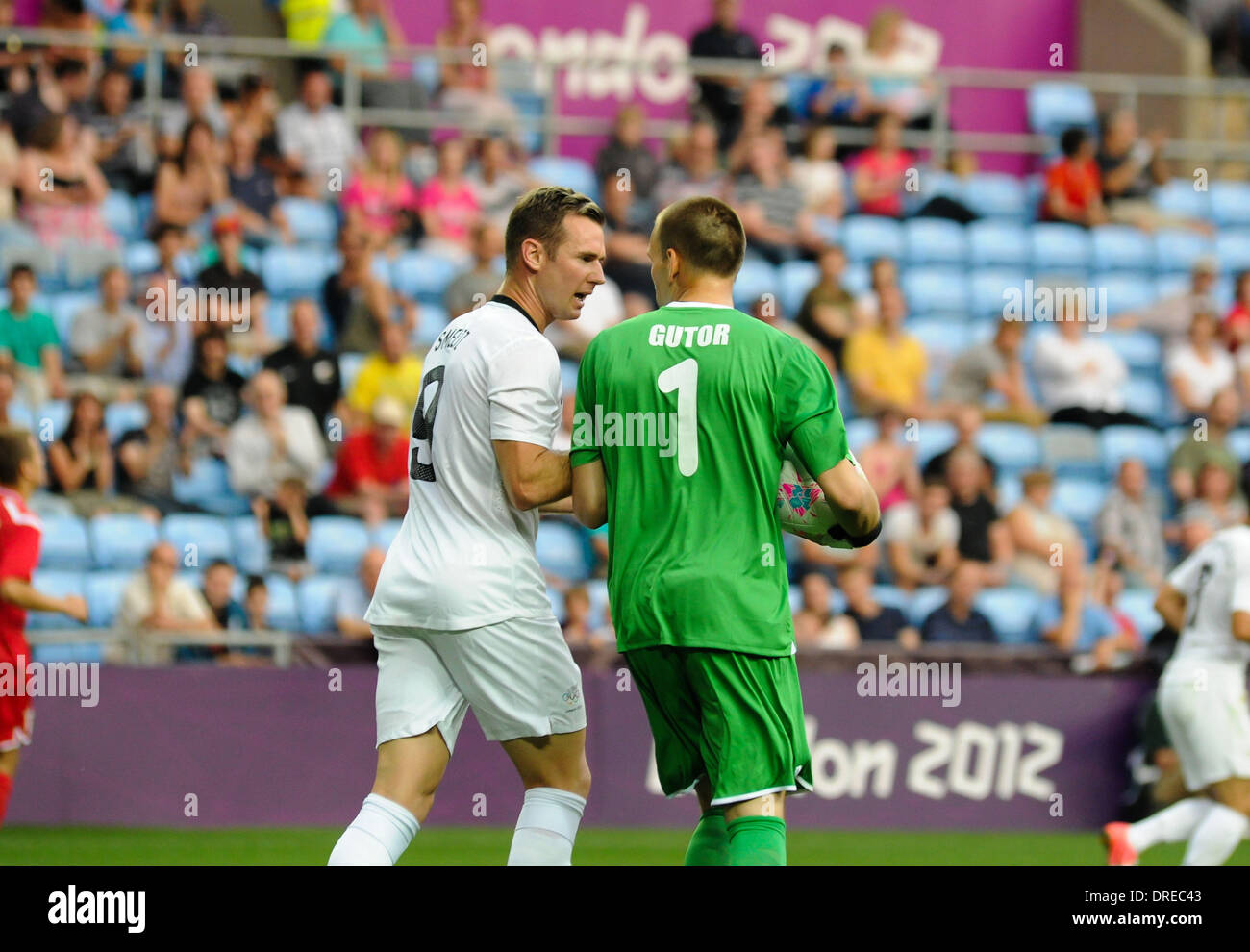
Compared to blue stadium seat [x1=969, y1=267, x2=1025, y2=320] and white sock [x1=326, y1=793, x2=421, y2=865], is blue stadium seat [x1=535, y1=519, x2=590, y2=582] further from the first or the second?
white sock [x1=326, y1=793, x2=421, y2=865]

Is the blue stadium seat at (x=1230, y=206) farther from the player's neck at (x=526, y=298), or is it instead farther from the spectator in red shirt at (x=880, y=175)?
the player's neck at (x=526, y=298)

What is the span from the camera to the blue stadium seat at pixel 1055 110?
16.0m

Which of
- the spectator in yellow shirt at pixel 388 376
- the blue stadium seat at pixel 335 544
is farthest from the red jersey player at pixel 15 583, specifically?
the spectator in yellow shirt at pixel 388 376

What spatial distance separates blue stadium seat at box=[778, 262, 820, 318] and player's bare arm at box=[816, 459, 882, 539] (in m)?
8.56

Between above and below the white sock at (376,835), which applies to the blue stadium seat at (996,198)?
above

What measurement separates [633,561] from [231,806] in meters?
5.70

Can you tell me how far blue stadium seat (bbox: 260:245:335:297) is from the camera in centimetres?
1291

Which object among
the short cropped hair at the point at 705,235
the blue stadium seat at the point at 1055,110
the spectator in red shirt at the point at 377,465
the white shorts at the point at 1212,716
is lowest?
the white shorts at the point at 1212,716

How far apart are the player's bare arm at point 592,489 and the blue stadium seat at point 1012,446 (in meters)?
8.26

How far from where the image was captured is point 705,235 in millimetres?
5145

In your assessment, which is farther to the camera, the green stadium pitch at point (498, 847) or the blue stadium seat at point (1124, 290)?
the blue stadium seat at point (1124, 290)

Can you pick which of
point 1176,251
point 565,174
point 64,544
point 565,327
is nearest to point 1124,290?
point 1176,251

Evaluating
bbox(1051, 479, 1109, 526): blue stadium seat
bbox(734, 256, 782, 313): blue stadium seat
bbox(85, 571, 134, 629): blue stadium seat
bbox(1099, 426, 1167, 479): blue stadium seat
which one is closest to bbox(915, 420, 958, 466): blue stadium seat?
bbox(1051, 479, 1109, 526): blue stadium seat
